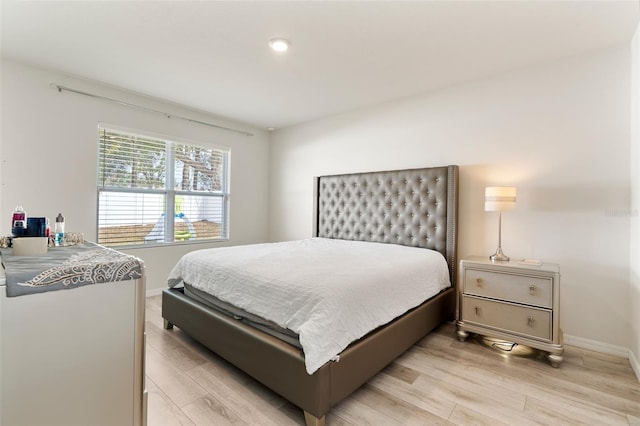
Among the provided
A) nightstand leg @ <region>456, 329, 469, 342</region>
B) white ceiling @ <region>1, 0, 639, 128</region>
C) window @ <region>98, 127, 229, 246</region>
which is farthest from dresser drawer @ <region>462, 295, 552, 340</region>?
window @ <region>98, 127, 229, 246</region>

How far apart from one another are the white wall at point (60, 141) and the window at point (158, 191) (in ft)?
0.43

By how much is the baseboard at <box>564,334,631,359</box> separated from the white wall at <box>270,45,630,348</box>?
39mm

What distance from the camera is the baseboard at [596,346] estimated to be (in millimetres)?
2293

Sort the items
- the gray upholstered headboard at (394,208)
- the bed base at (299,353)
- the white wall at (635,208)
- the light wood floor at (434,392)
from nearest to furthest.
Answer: the bed base at (299,353) < the light wood floor at (434,392) < the white wall at (635,208) < the gray upholstered headboard at (394,208)

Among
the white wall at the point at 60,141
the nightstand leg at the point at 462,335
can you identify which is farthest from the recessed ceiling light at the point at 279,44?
the nightstand leg at the point at 462,335

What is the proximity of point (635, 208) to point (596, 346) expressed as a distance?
3.73 feet

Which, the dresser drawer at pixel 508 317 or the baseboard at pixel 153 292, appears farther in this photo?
the baseboard at pixel 153 292

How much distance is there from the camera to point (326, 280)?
1737 millimetres

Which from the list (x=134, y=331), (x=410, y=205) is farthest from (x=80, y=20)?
(x=410, y=205)

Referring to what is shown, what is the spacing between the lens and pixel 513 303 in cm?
232

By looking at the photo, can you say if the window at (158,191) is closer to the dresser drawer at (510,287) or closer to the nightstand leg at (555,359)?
the dresser drawer at (510,287)

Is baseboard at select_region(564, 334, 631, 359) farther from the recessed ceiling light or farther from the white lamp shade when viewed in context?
the recessed ceiling light

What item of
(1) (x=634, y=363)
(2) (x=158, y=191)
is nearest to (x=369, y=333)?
(1) (x=634, y=363)

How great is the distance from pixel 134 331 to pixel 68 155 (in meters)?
2.91
